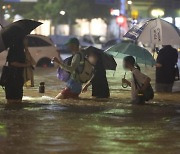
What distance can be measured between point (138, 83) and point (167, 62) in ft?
9.93

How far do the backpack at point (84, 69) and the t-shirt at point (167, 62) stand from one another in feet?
10.3

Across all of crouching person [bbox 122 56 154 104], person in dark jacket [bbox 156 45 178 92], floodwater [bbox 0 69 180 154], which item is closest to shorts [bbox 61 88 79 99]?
floodwater [bbox 0 69 180 154]

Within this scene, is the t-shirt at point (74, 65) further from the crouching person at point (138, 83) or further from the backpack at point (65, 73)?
the crouching person at point (138, 83)

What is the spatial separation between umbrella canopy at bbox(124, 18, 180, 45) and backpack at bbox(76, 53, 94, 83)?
228 cm

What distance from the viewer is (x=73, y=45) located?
13422 millimetres

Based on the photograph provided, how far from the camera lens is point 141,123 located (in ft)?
36.3

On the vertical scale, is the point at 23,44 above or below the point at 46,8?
below

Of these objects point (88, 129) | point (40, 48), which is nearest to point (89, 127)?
point (88, 129)

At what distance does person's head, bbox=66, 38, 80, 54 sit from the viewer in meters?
13.3

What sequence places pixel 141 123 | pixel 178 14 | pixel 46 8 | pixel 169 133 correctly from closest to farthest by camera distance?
pixel 169 133
pixel 141 123
pixel 178 14
pixel 46 8

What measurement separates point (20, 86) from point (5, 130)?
337cm

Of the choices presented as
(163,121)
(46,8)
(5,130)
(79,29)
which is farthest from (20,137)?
(79,29)

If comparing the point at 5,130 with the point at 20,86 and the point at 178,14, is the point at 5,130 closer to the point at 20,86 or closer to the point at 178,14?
the point at 20,86

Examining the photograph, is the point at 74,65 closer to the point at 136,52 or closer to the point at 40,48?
the point at 136,52
